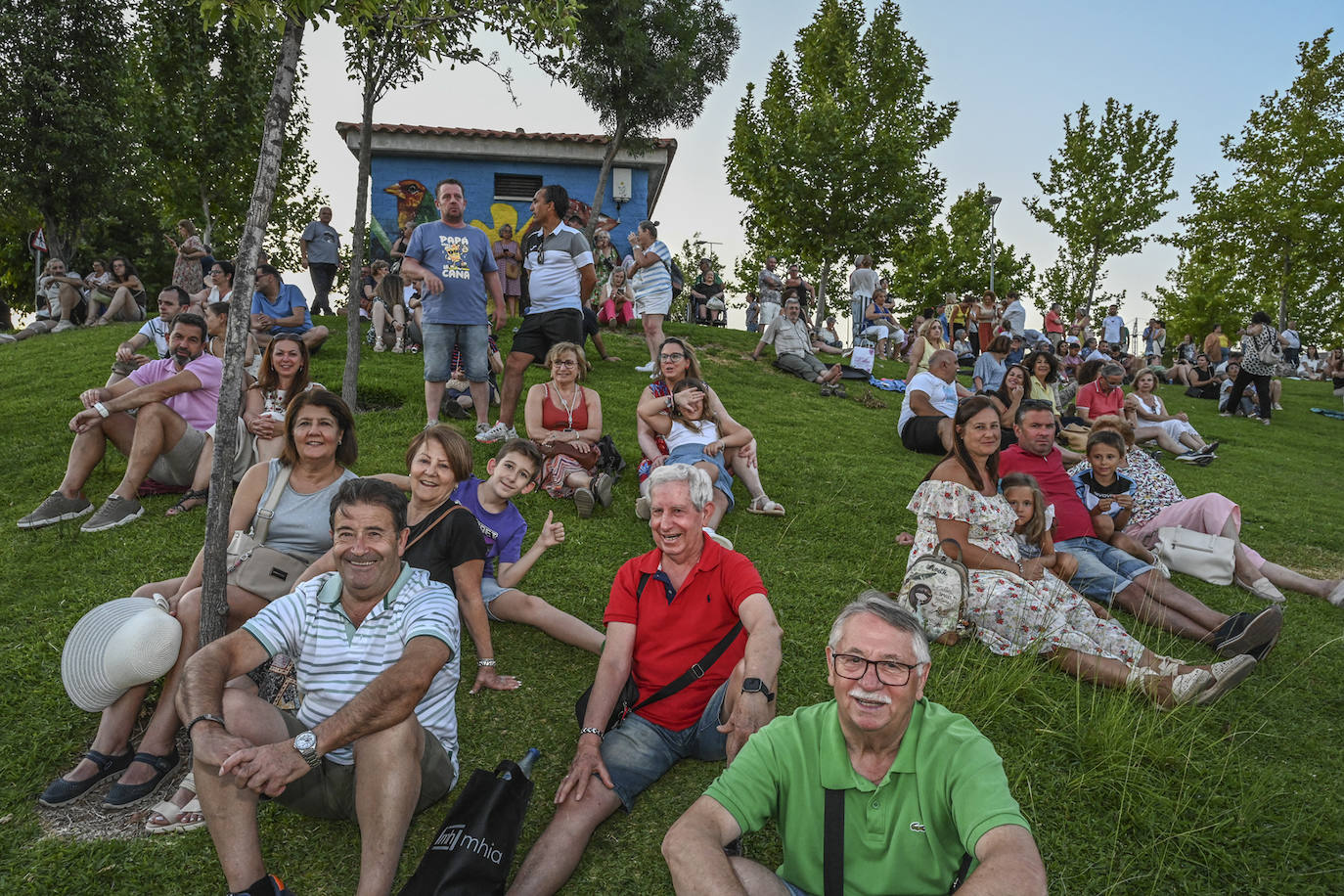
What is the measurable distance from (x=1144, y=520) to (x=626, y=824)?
228 inches

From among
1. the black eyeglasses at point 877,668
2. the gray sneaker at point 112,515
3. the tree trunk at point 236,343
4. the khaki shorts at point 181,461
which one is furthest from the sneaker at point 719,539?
the gray sneaker at point 112,515

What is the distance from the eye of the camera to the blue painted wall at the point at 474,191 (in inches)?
832

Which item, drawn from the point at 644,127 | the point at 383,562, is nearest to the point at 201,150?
the point at 644,127

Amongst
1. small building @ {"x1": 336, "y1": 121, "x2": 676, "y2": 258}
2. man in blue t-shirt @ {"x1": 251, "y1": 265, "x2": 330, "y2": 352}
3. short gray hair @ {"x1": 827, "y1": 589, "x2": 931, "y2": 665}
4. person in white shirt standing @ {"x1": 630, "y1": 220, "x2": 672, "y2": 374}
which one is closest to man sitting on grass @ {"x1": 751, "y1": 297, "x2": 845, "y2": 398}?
person in white shirt standing @ {"x1": 630, "y1": 220, "x2": 672, "y2": 374}

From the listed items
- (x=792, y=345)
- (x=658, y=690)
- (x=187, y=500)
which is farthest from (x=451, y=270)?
(x=792, y=345)

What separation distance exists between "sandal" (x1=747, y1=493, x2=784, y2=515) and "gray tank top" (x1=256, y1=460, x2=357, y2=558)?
389 cm

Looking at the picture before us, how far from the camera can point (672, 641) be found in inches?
132

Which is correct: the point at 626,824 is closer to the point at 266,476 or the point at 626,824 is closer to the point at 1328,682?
the point at 266,476

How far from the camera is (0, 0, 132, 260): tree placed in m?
17.2

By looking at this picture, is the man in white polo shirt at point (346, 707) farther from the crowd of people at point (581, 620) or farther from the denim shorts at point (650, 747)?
the denim shorts at point (650, 747)

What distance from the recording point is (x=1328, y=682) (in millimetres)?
4727

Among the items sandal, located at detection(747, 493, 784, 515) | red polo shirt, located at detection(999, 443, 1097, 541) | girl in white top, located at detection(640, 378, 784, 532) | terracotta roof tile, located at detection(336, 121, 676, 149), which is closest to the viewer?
red polo shirt, located at detection(999, 443, 1097, 541)

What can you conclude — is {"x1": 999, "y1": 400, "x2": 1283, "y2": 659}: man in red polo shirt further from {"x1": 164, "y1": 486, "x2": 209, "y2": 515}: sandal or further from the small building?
the small building

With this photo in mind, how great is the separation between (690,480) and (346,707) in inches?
63.0
